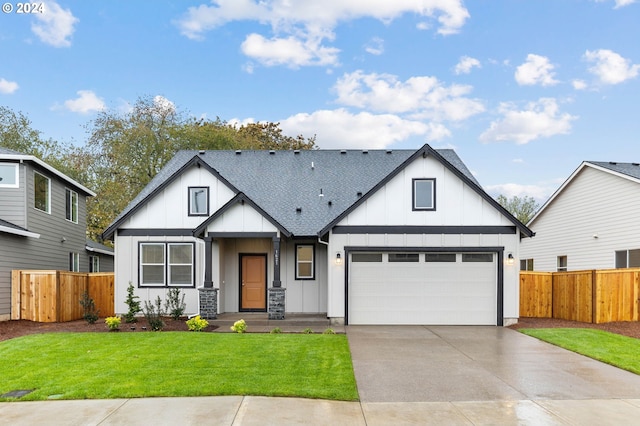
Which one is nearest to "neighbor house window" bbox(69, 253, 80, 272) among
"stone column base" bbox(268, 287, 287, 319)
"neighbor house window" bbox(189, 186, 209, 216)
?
"neighbor house window" bbox(189, 186, 209, 216)

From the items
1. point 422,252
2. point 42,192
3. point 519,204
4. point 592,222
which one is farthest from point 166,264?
point 519,204

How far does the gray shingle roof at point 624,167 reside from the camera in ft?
58.3

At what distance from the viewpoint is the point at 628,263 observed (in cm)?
1734

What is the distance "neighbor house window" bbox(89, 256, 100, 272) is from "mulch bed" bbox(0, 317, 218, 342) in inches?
380

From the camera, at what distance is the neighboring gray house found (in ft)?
50.2

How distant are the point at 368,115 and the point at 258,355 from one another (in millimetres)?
21122

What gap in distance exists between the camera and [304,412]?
5.96m

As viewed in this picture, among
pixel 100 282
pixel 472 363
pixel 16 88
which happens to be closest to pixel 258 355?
pixel 472 363

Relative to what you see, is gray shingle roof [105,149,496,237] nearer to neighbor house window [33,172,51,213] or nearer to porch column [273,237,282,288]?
A: porch column [273,237,282,288]

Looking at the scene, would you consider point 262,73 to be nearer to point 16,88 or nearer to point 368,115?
point 368,115

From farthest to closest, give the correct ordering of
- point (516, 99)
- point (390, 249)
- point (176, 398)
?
1. point (516, 99)
2. point (390, 249)
3. point (176, 398)

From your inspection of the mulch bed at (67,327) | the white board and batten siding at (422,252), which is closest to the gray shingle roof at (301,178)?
the white board and batten siding at (422,252)

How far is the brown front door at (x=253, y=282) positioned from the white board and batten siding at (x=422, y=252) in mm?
3457

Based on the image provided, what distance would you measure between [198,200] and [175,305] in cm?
372
